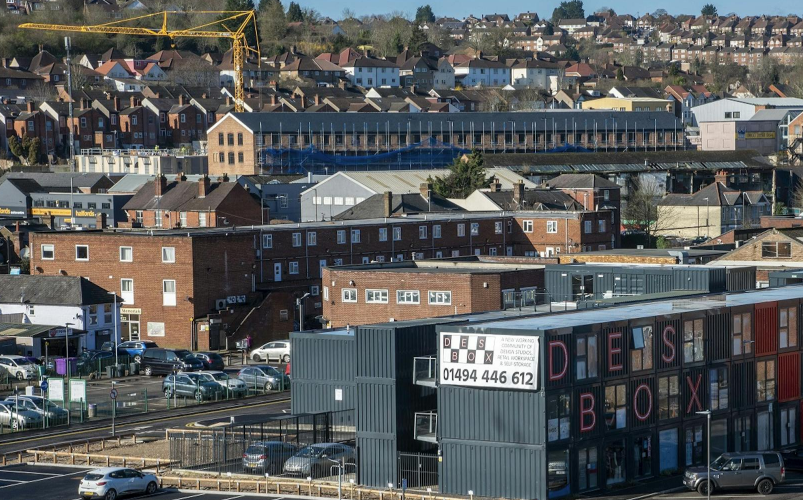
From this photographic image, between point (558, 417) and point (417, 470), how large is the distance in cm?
418

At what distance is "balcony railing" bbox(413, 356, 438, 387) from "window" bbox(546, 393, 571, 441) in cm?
320

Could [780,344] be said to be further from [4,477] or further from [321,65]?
[321,65]

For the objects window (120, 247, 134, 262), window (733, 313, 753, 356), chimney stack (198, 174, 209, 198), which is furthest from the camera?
chimney stack (198, 174, 209, 198)

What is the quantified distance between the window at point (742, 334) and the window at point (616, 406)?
465 cm

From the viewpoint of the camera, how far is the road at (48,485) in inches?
1394

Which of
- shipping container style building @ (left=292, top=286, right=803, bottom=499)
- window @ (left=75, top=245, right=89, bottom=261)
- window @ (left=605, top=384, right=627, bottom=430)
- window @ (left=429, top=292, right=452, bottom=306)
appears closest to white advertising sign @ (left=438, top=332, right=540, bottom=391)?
shipping container style building @ (left=292, top=286, right=803, bottom=499)

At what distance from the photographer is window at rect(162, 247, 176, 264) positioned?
6556 cm

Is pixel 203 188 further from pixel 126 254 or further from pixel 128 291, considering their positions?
pixel 128 291

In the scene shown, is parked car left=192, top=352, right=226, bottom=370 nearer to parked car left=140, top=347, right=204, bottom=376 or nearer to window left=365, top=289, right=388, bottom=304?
parked car left=140, top=347, right=204, bottom=376

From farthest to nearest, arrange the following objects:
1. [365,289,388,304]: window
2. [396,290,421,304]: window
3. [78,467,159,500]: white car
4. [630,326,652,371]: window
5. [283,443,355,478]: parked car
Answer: [365,289,388,304]: window
[396,290,421,304]: window
[283,443,355,478]: parked car
[630,326,652,371]: window
[78,467,159,500]: white car

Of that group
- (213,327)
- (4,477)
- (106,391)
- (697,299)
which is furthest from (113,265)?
(697,299)

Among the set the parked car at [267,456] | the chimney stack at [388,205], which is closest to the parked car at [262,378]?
the parked car at [267,456]

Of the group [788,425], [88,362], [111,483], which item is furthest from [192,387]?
[788,425]

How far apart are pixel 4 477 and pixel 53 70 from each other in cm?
14547
